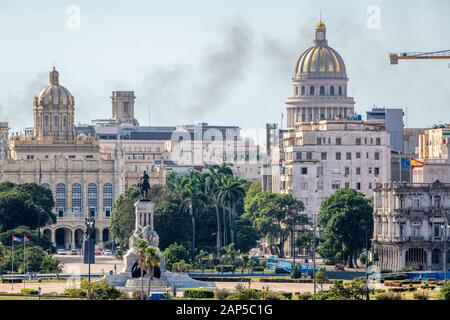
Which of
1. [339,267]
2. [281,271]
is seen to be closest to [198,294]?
[281,271]

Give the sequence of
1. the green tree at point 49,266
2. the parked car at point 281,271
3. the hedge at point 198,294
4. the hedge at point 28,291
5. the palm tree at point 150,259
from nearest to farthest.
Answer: the hedge at point 198,294
the hedge at point 28,291
the palm tree at point 150,259
the green tree at point 49,266
the parked car at point 281,271

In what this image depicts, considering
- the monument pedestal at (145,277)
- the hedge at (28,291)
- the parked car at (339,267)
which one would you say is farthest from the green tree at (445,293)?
the parked car at (339,267)

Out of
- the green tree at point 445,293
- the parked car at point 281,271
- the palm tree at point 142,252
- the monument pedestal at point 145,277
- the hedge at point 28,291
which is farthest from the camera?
the parked car at point 281,271

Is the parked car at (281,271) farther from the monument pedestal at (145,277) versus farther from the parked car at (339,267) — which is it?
the monument pedestal at (145,277)

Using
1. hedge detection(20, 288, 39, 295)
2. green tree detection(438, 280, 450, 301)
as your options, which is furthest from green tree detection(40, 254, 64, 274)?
green tree detection(438, 280, 450, 301)

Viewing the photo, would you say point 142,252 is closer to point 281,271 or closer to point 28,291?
point 28,291

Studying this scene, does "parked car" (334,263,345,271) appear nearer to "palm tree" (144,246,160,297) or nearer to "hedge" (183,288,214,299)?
"palm tree" (144,246,160,297)

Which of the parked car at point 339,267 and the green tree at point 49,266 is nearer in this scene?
the green tree at point 49,266
